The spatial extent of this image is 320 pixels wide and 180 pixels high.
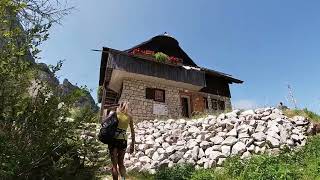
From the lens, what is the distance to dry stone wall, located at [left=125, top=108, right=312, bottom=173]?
10562 mm

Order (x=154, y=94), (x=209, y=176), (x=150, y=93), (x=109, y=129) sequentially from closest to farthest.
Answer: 1. (x=109, y=129)
2. (x=209, y=176)
3. (x=150, y=93)
4. (x=154, y=94)

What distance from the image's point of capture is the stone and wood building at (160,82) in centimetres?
2305

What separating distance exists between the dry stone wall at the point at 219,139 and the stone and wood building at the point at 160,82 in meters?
9.24

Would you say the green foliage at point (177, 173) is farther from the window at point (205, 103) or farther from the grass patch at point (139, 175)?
the window at point (205, 103)

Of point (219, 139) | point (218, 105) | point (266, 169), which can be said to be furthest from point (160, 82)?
point (266, 169)

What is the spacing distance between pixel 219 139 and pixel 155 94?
42.6 ft

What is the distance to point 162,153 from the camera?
1147cm

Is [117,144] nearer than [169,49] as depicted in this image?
Yes

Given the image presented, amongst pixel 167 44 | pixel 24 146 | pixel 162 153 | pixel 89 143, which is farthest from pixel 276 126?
pixel 167 44

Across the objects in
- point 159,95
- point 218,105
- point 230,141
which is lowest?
point 230,141

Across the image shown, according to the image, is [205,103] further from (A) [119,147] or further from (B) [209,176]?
(A) [119,147]

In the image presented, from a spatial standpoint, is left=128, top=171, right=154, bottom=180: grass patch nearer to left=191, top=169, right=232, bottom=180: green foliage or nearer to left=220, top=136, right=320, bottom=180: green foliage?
left=191, top=169, right=232, bottom=180: green foliage

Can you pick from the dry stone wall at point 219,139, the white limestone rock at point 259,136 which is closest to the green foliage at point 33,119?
the dry stone wall at point 219,139

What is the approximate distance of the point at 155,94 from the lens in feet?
79.7
